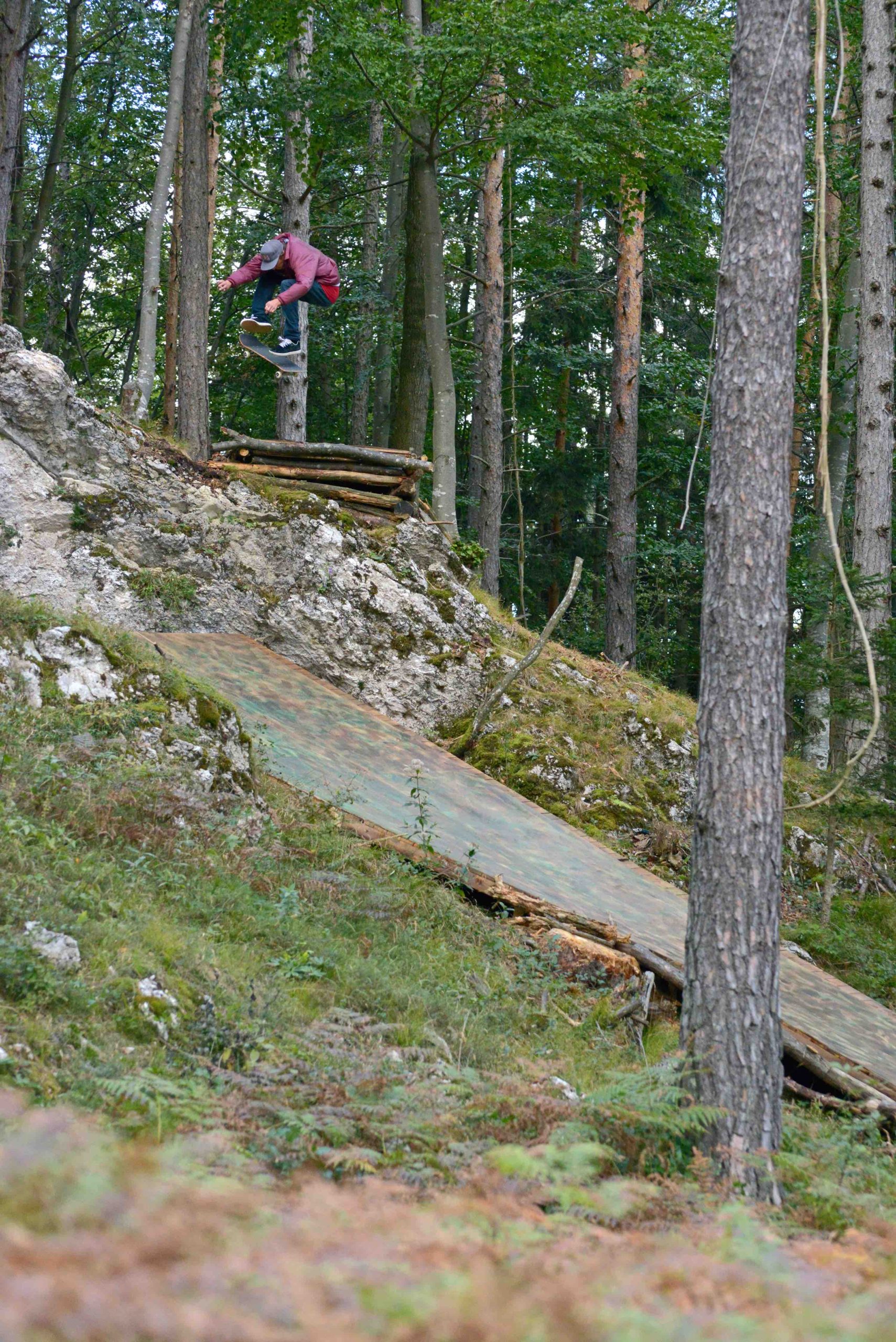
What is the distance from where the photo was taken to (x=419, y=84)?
Answer: 12.7 meters

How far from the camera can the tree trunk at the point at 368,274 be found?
2070 cm

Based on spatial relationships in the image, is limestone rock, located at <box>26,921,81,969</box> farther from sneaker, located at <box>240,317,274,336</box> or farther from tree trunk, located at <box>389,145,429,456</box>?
tree trunk, located at <box>389,145,429,456</box>

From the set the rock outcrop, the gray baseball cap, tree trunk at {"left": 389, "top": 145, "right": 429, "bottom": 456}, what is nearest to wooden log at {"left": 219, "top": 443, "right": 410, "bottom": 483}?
the rock outcrop

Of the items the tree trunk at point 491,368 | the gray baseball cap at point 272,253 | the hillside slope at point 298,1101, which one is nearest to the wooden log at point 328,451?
the gray baseball cap at point 272,253

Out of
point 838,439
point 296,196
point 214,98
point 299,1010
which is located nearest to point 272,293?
point 296,196

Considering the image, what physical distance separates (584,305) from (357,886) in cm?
1937

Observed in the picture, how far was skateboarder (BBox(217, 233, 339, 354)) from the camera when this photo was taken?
1070cm

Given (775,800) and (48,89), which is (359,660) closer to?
(775,800)

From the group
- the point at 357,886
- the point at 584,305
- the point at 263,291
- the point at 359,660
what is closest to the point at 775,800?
the point at 357,886

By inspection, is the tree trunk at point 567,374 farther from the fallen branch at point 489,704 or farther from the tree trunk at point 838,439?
the fallen branch at point 489,704

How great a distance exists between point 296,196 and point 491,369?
440 centimetres

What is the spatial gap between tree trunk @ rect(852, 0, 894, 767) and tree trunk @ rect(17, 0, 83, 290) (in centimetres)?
1377

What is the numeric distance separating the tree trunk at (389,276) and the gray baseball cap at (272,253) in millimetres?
8695

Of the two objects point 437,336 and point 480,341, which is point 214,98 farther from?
point 480,341
